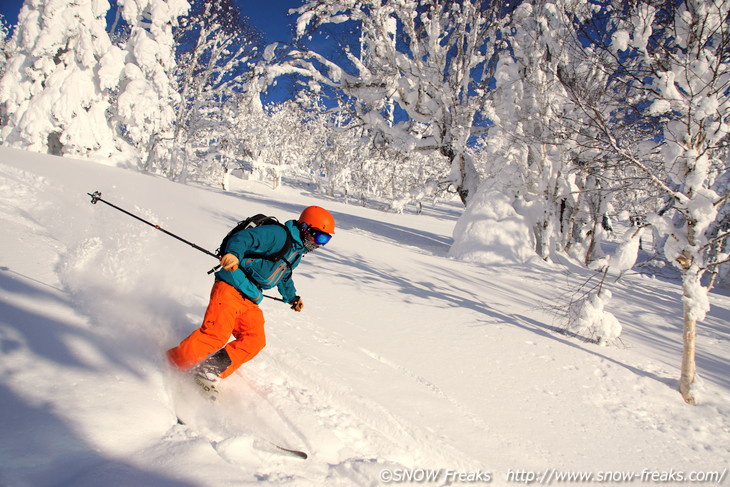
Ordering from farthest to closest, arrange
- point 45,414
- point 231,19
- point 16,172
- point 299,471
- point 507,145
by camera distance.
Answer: point 231,19 < point 507,145 < point 16,172 < point 299,471 < point 45,414

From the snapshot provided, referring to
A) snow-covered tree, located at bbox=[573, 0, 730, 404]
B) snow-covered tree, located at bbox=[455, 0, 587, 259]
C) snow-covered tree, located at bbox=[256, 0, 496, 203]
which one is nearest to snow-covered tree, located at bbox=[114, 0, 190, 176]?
snow-covered tree, located at bbox=[256, 0, 496, 203]

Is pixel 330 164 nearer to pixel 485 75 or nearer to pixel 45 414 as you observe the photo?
pixel 485 75

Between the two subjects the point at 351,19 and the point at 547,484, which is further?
the point at 351,19

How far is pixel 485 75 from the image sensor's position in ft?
38.7

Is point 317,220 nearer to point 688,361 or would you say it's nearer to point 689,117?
point 689,117

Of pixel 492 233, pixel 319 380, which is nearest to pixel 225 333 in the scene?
pixel 319 380

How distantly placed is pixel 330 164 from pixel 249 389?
143 ft

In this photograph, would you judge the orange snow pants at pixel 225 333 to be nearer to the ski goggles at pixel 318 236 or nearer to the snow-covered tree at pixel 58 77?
the ski goggles at pixel 318 236

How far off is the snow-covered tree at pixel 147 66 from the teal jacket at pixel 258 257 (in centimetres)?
1950

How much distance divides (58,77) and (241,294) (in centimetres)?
2017

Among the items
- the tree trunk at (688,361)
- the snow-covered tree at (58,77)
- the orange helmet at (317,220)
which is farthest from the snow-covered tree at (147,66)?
the tree trunk at (688,361)

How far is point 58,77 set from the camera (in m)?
17.0

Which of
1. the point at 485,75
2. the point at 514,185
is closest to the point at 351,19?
the point at 485,75

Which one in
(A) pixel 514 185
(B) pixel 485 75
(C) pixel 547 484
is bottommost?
(C) pixel 547 484
